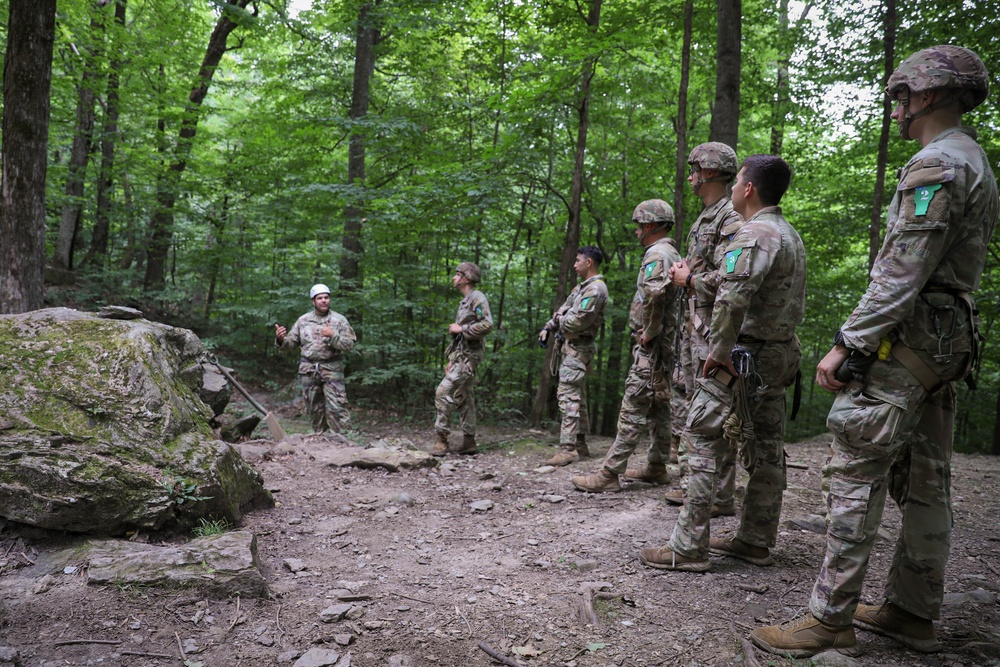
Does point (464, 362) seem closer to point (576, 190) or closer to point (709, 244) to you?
point (576, 190)

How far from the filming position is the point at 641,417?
5.37 meters

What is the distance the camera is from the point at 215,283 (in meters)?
14.2

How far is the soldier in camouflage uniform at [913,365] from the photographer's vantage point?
2.33 meters

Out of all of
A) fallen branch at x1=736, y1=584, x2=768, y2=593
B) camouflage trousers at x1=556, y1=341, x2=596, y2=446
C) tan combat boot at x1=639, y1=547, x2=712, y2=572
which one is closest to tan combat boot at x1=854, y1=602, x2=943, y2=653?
fallen branch at x1=736, y1=584, x2=768, y2=593

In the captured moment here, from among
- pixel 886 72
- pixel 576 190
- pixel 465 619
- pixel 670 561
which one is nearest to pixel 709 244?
pixel 670 561

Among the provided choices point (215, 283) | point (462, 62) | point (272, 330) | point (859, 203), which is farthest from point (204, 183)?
point (859, 203)

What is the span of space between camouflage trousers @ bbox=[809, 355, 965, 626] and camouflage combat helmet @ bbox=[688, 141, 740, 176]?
2266 millimetres

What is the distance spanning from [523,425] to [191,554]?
24.3 ft

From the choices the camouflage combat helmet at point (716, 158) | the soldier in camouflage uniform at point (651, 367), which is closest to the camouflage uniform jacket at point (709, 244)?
the camouflage combat helmet at point (716, 158)

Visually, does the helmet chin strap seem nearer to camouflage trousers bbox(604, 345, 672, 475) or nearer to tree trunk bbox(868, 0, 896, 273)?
camouflage trousers bbox(604, 345, 672, 475)

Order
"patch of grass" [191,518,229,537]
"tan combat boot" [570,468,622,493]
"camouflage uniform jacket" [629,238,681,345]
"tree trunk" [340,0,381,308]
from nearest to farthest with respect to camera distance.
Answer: "patch of grass" [191,518,229,537]
"camouflage uniform jacket" [629,238,681,345]
"tan combat boot" [570,468,622,493]
"tree trunk" [340,0,381,308]

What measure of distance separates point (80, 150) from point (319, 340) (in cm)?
866

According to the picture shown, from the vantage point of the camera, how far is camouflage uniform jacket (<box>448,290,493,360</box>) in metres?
7.81

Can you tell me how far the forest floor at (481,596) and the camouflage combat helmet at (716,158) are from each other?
2.70 meters
